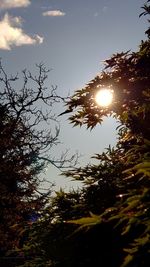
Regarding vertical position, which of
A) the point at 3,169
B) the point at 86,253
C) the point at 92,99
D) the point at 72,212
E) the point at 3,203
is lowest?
the point at 86,253

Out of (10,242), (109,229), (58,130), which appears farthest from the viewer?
(58,130)

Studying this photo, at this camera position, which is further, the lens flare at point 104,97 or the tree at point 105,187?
the lens flare at point 104,97

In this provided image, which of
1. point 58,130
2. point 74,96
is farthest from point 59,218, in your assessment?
point 58,130

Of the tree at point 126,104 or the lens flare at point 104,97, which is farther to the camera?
the lens flare at point 104,97

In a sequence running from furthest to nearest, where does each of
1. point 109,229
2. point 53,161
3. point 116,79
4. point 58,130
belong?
1. point 53,161
2. point 58,130
3. point 116,79
4. point 109,229

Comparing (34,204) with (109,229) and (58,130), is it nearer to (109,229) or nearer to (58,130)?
(58,130)

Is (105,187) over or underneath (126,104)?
underneath

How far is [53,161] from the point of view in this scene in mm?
23359

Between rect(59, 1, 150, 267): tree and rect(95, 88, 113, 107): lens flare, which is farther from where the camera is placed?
rect(95, 88, 113, 107): lens flare

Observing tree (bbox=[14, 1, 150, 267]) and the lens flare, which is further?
the lens flare

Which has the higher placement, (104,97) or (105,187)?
(104,97)

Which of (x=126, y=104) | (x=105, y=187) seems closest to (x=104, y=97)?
(x=126, y=104)

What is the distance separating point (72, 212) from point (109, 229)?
891 millimetres

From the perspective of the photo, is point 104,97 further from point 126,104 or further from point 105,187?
point 105,187
